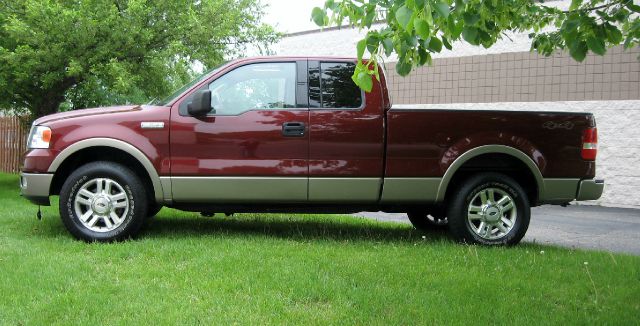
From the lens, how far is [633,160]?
11906 mm

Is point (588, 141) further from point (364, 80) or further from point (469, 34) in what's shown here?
point (364, 80)

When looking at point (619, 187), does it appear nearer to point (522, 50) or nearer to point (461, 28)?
point (522, 50)

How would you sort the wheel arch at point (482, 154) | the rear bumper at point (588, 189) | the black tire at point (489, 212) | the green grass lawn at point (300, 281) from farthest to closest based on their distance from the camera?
1. the rear bumper at point (588, 189)
2. the black tire at point (489, 212)
3. the wheel arch at point (482, 154)
4. the green grass lawn at point (300, 281)

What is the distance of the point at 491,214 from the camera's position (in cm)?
606

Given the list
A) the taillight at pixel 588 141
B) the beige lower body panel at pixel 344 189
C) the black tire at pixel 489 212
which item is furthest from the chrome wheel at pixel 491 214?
the beige lower body panel at pixel 344 189

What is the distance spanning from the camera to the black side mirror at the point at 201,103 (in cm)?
570

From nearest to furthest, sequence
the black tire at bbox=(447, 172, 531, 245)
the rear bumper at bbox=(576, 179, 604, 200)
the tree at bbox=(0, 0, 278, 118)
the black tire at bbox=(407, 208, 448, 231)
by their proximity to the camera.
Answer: the black tire at bbox=(447, 172, 531, 245) → the rear bumper at bbox=(576, 179, 604, 200) → the black tire at bbox=(407, 208, 448, 231) → the tree at bbox=(0, 0, 278, 118)

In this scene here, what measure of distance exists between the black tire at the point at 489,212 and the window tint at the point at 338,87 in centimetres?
146

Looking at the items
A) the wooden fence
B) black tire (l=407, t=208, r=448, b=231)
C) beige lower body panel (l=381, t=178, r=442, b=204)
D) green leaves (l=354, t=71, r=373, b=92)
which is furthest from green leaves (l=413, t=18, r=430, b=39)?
the wooden fence

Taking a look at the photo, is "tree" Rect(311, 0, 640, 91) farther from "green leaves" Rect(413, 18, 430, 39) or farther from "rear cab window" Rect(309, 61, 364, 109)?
"rear cab window" Rect(309, 61, 364, 109)

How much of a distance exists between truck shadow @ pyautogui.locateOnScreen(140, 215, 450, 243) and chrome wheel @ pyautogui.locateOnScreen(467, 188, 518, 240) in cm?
59

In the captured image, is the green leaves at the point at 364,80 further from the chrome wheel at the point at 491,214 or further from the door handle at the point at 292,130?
the chrome wheel at the point at 491,214

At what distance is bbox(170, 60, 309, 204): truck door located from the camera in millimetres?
5824

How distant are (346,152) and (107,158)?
249 cm
